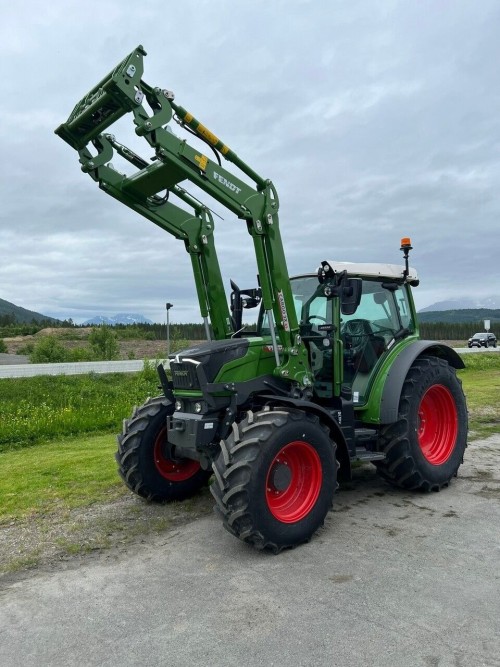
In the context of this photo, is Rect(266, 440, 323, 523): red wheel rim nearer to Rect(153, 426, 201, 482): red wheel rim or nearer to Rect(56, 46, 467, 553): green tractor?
Rect(56, 46, 467, 553): green tractor

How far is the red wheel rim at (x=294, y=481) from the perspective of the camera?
4773 millimetres

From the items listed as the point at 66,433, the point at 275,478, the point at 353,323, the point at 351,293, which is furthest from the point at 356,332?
the point at 66,433

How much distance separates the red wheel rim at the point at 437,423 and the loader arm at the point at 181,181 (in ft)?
6.23

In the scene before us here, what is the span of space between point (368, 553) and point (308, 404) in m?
1.31

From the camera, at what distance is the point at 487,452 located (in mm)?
8039

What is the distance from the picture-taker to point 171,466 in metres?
6.05

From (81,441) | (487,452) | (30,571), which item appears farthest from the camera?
(81,441)

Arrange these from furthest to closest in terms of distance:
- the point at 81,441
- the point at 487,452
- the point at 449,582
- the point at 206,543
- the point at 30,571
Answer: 1. the point at 81,441
2. the point at 487,452
3. the point at 206,543
4. the point at 30,571
5. the point at 449,582

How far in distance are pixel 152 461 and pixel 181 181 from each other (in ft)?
9.32

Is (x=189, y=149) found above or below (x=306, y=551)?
above

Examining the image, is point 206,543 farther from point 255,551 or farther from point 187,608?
point 187,608

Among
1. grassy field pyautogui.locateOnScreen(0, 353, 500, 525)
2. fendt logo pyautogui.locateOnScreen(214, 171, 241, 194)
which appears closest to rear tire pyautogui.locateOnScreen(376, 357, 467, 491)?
fendt logo pyautogui.locateOnScreen(214, 171, 241, 194)

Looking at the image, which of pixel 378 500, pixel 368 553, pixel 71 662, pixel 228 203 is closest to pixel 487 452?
pixel 378 500

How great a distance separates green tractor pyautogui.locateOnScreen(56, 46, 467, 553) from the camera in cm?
466
